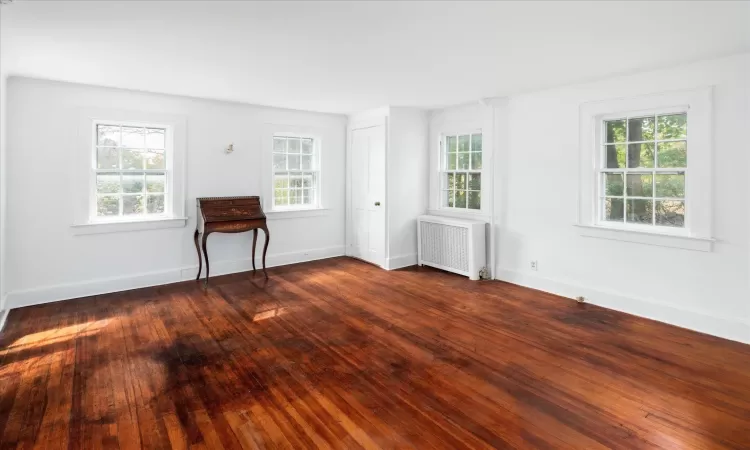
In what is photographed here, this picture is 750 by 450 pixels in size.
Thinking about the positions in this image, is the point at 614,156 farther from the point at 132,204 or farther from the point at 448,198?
the point at 132,204

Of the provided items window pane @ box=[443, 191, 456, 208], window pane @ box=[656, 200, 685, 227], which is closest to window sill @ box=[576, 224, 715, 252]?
window pane @ box=[656, 200, 685, 227]

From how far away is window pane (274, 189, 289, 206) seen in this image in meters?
5.94

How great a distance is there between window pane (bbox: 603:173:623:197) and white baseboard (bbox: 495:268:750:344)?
3.35ft

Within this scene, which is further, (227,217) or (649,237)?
(227,217)

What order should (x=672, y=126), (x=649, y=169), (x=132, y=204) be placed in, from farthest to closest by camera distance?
(x=132, y=204) < (x=649, y=169) < (x=672, y=126)

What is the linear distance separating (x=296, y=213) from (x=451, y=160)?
2442mm

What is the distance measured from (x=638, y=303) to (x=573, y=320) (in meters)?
0.73

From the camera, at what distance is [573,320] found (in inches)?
147

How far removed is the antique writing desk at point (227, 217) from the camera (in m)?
4.84

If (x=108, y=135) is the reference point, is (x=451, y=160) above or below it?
below

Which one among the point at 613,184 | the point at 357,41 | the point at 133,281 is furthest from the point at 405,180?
the point at 133,281

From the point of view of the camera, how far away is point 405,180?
230 inches

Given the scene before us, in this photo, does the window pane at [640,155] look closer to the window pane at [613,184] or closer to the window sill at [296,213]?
the window pane at [613,184]

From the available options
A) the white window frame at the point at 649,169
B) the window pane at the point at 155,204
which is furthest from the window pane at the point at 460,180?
the window pane at the point at 155,204
